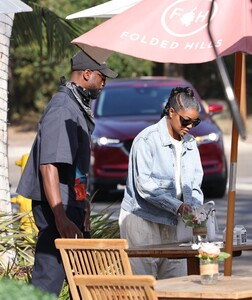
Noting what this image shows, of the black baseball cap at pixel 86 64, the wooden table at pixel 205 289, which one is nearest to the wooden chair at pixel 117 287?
the wooden table at pixel 205 289

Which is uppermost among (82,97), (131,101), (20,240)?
(82,97)

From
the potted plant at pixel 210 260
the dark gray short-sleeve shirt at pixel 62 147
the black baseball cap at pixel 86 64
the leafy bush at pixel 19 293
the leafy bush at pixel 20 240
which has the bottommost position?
the leafy bush at pixel 20 240

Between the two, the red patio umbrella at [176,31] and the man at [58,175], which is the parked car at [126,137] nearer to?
the man at [58,175]

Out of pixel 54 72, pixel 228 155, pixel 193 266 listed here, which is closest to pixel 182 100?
pixel 193 266

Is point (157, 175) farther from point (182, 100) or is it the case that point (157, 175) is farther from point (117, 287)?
point (117, 287)

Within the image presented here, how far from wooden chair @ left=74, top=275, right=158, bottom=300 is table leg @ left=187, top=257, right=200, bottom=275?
188cm

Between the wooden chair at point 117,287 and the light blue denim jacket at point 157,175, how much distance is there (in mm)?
2028

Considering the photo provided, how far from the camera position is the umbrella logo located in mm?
5906

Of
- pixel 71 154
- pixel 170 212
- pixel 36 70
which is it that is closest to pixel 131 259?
pixel 170 212

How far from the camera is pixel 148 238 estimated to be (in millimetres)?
8055

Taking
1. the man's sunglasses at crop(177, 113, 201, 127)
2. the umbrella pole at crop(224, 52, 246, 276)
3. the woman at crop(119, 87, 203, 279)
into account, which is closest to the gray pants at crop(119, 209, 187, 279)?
the woman at crop(119, 87, 203, 279)

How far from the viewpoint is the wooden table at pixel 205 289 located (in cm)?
614

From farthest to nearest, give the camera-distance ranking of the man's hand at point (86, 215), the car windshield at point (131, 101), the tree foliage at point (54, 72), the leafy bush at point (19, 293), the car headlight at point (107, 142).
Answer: the tree foliage at point (54, 72) → the car windshield at point (131, 101) → the car headlight at point (107, 142) → the man's hand at point (86, 215) → the leafy bush at point (19, 293)

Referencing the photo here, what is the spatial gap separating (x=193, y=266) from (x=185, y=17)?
7.57 feet
